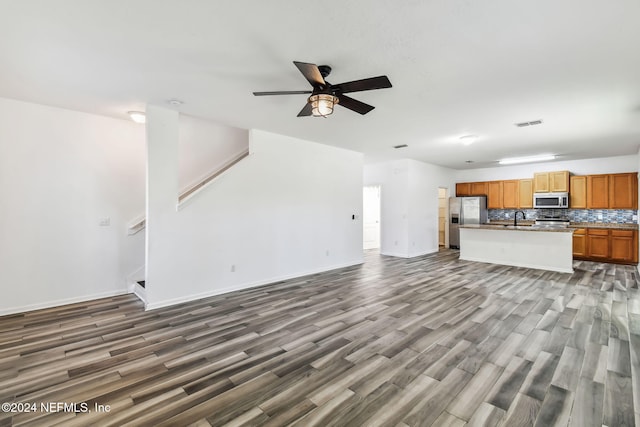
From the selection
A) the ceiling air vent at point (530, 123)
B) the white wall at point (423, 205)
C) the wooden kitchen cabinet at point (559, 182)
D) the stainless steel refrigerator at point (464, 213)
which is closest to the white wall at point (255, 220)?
the white wall at point (423, 205)

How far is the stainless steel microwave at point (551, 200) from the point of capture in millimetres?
7457

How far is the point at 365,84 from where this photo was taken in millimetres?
2428

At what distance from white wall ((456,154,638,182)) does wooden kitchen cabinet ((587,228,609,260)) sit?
1615 mm

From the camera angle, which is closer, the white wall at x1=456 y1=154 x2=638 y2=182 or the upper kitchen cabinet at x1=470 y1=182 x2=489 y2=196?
the white wall at x1=456 y1=154 x2=638 y2=182

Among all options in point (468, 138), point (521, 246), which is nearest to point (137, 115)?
point (468, 138)

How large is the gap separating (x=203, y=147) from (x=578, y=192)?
925 centimetres

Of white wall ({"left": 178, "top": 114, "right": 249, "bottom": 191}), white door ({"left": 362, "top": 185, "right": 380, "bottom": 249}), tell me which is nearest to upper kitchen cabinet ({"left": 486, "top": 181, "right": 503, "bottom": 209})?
white door ({"left": 362, "top": 185, "right": 380, "bottom": 249})

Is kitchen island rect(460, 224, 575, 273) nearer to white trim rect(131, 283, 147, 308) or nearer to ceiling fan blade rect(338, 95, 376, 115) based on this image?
ceiling fan blade rect(338, 95, 376, 115)

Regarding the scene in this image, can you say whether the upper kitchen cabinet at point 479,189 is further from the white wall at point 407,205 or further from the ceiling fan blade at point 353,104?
the ceiling fan blade at point 353,104

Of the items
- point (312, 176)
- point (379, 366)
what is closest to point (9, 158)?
point (312, 176)

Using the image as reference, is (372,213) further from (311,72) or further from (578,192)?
(311,72)

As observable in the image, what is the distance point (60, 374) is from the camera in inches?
91.0

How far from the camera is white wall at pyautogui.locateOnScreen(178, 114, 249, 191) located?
514cm

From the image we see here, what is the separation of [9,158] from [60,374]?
3.01 m
